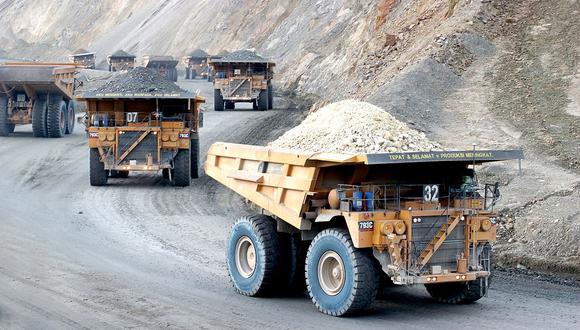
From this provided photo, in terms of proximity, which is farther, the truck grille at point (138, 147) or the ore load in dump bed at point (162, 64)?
the ore load in dump bed at point (162, 64)

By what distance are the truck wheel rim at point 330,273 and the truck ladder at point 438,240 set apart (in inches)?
32.3

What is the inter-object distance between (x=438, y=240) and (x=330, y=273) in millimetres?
1148

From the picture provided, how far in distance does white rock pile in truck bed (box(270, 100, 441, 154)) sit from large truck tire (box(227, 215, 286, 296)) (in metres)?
0.96

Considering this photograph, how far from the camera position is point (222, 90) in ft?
125

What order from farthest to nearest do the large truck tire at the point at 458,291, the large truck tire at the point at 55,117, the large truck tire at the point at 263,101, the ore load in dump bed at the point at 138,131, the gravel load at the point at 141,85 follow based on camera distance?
the large truck tire at the point at 263,101, the large truck tire at the point at 55,117, the gravel load at the point at 141,85, the ore load in dump bed at the point at 138,131, the large truck tire at the point at 458,291

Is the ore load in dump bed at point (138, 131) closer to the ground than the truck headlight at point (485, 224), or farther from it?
farther from it

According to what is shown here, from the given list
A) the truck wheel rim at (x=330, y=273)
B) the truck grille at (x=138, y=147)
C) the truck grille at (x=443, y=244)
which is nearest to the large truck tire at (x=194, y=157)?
the truck grille at (x=138, y=147)

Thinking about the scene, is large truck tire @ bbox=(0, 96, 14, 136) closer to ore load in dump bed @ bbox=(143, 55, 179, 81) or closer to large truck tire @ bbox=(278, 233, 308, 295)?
large truck tire @ bbox=(278, 233, 308, 295)

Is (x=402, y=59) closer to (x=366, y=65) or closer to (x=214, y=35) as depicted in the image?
(x=366, y=65)

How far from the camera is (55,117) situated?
30312mm

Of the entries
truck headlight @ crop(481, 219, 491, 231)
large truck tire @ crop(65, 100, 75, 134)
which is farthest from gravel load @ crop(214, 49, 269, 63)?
truck headlight @ crop(481, 219, 491, 231)

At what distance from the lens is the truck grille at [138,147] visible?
819 inches

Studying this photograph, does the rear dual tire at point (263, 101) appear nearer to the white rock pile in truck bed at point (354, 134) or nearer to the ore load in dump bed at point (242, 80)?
the ore load in dump bed at point (242, 80)

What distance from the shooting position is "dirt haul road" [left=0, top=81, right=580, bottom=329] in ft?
33.0
